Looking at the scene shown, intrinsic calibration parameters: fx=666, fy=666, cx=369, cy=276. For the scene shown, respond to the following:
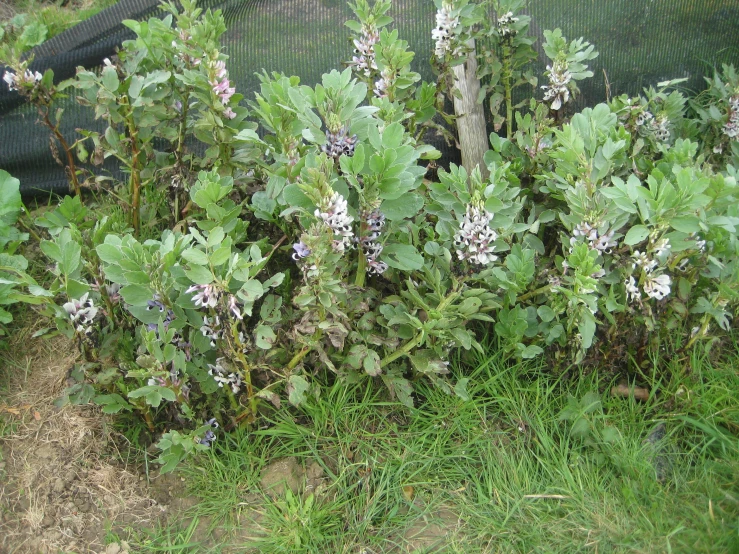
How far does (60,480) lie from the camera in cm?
214

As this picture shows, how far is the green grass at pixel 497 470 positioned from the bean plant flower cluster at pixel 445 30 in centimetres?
122

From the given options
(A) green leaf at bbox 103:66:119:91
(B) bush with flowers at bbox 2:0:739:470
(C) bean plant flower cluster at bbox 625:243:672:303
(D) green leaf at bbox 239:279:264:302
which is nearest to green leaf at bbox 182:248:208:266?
(B) bush with flowers at bbox 2:0:739:470

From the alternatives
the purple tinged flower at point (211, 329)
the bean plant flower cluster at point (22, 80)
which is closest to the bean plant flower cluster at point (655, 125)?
the purple tinged flower at point (211, 329)

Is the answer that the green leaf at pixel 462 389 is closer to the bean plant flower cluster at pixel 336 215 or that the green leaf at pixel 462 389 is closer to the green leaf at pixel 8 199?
the bean plant flower cluster at pixel 336 215

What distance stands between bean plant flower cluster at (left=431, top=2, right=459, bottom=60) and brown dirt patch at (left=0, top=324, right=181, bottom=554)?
5.87 feet

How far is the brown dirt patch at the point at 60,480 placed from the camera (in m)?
2.04

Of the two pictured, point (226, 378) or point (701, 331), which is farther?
point (701, 331)

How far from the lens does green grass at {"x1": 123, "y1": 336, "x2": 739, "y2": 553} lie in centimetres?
195

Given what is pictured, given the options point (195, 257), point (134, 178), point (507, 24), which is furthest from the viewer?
point (507, 24)

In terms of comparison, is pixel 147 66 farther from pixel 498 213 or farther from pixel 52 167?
pixel 498 213

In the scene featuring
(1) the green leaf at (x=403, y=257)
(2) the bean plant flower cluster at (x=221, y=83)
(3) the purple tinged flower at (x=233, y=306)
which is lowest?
(1) the green leaf at (x=403, y=257)

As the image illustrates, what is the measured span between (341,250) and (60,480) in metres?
1.22

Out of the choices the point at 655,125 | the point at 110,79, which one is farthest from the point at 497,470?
the point at 110,79

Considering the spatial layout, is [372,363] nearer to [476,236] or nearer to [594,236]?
[476,236]
